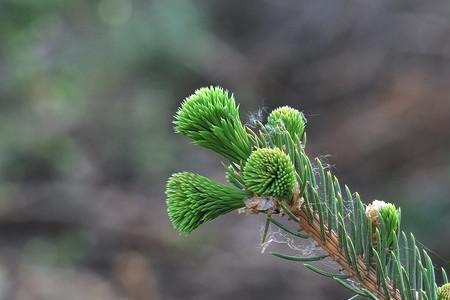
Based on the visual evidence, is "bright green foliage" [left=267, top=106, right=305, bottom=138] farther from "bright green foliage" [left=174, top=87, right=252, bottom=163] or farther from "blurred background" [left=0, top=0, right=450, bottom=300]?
"blurred background" [left=0, top=0, right=450, bottom=300]

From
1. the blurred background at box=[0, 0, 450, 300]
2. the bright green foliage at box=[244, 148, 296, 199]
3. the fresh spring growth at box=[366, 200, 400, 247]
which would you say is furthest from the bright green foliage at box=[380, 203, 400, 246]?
the blurred background at box=[0, 0, 450, 300]

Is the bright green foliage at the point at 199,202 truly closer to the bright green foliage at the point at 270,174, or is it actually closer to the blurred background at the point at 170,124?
the bright green foliage at the point at 270,174

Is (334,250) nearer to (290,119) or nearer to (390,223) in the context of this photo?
(390,223)

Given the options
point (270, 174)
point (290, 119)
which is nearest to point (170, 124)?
point (290, 119)

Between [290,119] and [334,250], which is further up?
[290,119]

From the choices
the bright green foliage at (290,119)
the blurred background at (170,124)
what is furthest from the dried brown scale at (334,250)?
the blurred background at (170,124)

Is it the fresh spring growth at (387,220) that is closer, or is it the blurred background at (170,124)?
the fresh spring growth at (387,220)

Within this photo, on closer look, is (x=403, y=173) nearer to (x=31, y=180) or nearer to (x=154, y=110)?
(x=154, y=110)
